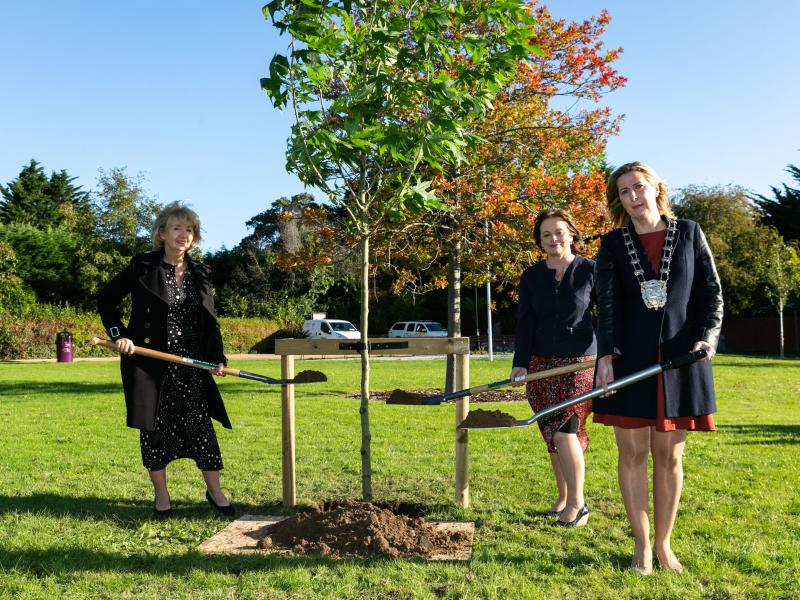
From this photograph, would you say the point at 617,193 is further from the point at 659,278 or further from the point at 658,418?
the point at 658,418

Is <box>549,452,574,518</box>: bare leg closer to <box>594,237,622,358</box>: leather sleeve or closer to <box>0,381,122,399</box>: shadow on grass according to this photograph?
<box>594,237,622,358</box>: leather sleeve

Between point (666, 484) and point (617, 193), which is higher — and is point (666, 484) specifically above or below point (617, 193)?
below

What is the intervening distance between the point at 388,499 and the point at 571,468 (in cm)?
151

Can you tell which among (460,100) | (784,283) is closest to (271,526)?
(460,100)

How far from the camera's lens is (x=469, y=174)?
37.1 feet

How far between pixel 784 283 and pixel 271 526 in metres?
32.1

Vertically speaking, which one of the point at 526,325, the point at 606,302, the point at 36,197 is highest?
the point at 36,197

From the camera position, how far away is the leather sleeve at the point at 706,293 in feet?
11.9

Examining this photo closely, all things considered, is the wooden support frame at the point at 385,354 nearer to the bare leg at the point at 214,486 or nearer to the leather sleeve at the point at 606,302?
the bare leg at the point at 214,486

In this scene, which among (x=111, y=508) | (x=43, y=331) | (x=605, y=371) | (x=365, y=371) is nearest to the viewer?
(x=605, y=371)

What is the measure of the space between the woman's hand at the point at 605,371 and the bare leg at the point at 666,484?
14.8 inches

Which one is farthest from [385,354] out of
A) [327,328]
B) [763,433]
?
[327,328]

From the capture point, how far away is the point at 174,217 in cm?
521

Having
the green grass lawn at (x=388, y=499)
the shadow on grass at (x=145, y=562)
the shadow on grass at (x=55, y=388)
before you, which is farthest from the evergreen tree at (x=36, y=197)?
the shadow on grass at (x=145, y=562)
